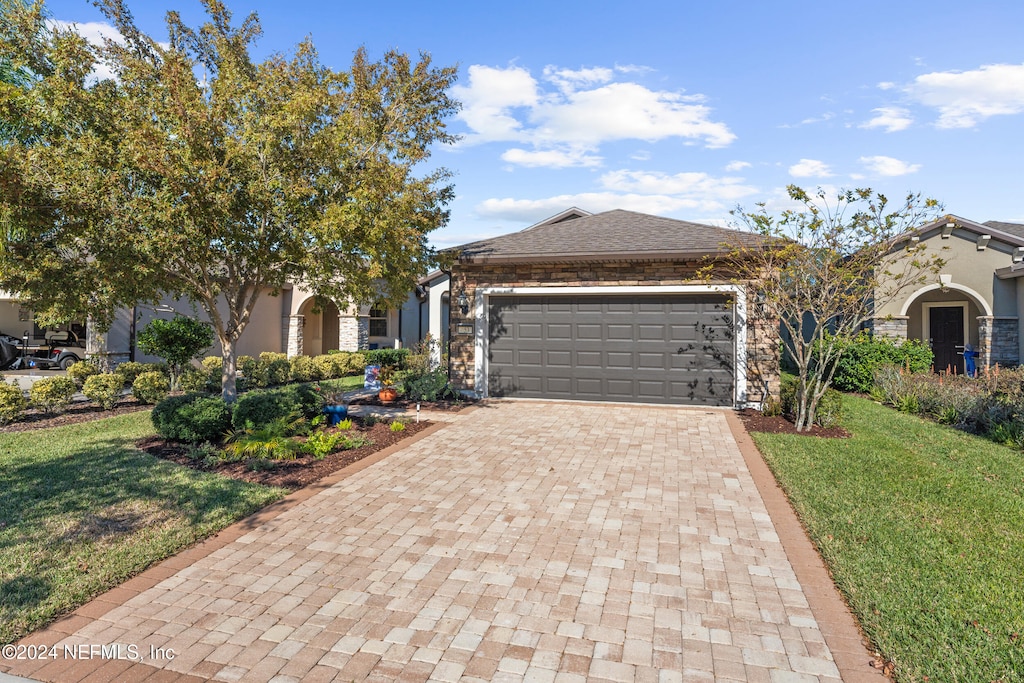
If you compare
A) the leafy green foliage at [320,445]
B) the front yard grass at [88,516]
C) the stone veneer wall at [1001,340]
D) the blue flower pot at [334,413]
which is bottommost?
the front yard grass at [88,516]

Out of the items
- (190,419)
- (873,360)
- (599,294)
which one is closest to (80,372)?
(190,419)

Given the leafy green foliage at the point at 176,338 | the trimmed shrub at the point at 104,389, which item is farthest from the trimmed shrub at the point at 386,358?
the trimmed shrub at the point at 104,389

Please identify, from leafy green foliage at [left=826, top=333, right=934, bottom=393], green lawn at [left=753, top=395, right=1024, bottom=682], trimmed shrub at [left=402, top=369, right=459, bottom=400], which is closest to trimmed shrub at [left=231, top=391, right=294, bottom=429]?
trimmed shrub at [left=402, top=369, right=459, bottom=400]

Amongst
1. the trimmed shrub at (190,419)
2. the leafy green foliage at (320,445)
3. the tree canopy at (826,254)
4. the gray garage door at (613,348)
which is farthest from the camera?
the gray garage door at (613,348)

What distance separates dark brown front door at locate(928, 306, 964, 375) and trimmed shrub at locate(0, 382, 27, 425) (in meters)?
24.0

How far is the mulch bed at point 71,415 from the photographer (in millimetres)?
9367

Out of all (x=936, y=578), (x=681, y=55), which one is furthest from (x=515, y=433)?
(x=681, y=55)

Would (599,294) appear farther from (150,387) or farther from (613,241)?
(150,387)

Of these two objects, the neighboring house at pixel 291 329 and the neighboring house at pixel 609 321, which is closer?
the neighboring house at pixel 609 321

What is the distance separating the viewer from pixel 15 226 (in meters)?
6.57

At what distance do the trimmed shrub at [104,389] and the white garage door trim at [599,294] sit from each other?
24.5 feet

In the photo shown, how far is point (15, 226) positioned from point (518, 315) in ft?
28.4

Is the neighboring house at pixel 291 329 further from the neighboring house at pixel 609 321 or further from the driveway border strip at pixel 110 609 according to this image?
the driveway border strip at pixel 110 609

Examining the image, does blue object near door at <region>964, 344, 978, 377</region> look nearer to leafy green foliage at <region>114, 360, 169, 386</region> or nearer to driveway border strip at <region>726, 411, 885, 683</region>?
driveway border strip at <region>726, 411, 885, 683</region>
